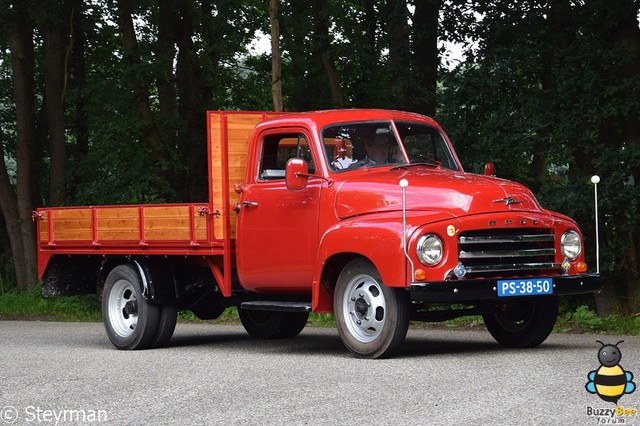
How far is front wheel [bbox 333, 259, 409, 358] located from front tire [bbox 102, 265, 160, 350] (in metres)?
3.06

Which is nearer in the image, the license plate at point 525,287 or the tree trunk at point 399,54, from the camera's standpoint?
the license plate at point 525,287

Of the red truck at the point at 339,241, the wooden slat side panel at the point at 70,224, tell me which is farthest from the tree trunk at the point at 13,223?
the red truck at the point at 339,241

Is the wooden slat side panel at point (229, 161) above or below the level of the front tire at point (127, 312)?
above

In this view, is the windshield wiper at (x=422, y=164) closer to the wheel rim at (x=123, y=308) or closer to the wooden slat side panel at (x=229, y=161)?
the wooden slat side panel at (x=229, y=161)

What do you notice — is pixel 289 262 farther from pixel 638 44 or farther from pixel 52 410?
pixel 638 44

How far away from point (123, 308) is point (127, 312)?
9 cm

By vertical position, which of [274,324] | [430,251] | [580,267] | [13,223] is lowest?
[274,324]

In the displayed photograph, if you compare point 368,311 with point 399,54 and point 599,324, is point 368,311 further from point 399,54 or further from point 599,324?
point 399,54

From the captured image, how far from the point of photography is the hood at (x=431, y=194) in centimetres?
1061

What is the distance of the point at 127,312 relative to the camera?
44.9 feet

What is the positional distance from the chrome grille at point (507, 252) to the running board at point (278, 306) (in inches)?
67.3

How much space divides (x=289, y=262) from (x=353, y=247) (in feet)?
4.09

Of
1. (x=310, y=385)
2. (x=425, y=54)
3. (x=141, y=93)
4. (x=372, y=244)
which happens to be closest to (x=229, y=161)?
(x=372, y=244)

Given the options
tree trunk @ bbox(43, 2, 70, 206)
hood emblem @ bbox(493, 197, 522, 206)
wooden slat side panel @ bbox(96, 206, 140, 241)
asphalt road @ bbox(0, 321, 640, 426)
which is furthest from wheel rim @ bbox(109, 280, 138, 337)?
tree trunk @ bbox(43, 2, 70, 206)
